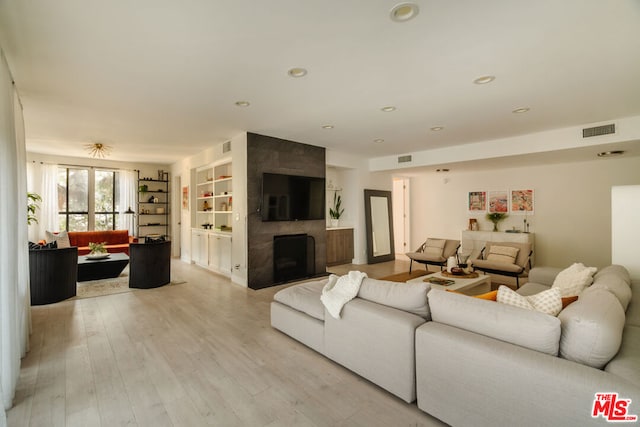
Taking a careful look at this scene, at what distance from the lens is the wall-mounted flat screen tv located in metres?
5.32

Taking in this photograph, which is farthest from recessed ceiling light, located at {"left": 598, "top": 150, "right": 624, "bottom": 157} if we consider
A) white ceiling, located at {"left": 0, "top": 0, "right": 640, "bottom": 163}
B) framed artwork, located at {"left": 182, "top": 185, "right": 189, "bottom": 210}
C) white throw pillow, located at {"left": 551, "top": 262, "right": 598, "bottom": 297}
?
framed artwork, located at {"left": 182, "top": 185, "right": 189, "bottom": 210}

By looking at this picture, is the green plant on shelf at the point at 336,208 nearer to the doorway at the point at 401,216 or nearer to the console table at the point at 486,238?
the doorway at the point at 401,216

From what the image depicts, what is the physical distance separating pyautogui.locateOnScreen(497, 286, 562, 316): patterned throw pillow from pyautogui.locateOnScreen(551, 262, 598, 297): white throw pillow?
3.47ft

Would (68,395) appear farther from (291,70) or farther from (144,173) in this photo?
(144,173)

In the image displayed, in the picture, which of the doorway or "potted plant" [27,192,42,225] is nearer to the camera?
"potted plant" [27,192,42,225]

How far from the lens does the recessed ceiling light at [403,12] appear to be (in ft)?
6.31

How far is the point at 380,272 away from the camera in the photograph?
6527mm

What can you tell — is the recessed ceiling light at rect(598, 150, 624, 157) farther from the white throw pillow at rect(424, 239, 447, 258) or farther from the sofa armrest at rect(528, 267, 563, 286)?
the white throw pillow at rect(424, 239, 447, 258)

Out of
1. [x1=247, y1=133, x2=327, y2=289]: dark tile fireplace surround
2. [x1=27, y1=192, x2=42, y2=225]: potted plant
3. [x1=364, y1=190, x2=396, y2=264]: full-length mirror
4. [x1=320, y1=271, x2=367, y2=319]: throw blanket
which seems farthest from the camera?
[x1=364, y1=190, x2=396, y2=264]: full-length mirror

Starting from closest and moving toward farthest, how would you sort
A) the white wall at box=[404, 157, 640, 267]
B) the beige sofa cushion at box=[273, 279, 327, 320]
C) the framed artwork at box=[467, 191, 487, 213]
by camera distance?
1. the beige sofa cushion at box=[273, 279, 327, 320]
2. the white wall at box=[404, 157, 640, 267]
3. the framed artwork at box=[467, 191, 487, 213]

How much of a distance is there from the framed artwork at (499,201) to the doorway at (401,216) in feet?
7.20

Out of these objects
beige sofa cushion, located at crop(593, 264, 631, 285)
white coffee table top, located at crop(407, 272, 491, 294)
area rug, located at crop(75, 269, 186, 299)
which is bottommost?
area rug, located at crop(75, 269, 186, 299)

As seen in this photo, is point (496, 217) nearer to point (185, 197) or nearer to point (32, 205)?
point (185, 197)

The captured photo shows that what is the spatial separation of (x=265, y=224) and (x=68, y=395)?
3.50m
